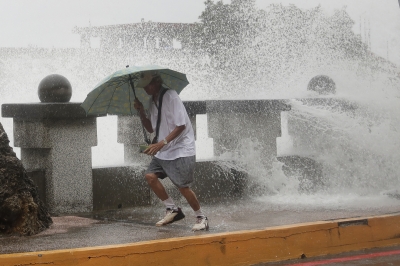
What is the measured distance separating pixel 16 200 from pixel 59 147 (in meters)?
1.54

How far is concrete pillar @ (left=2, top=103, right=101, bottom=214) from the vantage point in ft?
27.2

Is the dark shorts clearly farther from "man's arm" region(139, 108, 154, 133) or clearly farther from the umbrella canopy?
the umbrella canopy

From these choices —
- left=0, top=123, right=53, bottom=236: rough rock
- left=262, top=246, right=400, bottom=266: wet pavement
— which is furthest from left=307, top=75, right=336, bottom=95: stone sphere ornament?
left=0, top=123, right=53, bottom=236: rough rock

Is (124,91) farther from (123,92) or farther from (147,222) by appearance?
(147,222)

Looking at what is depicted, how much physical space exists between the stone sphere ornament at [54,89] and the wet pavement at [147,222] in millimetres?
1403

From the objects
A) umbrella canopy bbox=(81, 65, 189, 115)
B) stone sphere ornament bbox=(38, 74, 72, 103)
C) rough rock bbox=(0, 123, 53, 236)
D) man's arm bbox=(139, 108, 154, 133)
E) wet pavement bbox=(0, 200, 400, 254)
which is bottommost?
wet pavement bbox=(0, 200, 400, 254)

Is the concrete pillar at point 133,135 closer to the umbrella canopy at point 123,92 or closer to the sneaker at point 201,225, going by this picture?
the umbrella canopy at point 123,92

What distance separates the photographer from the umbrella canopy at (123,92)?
7117 millimetres

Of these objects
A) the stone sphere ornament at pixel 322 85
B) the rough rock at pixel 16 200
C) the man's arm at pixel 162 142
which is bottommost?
the rough rock at pixel 16 200

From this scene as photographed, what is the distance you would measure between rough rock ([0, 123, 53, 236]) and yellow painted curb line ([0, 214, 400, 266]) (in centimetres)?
121

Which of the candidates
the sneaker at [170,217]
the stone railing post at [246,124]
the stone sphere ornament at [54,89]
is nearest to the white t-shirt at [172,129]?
the sneaker at [170,217]

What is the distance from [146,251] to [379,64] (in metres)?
9.09

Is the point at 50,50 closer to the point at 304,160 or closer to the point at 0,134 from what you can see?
the point at 304,160

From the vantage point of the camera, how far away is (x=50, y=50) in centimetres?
1490
